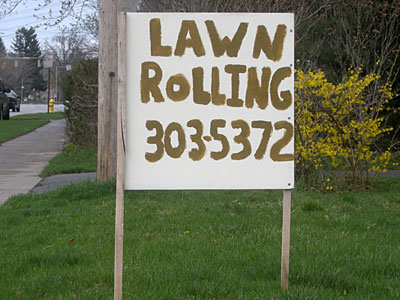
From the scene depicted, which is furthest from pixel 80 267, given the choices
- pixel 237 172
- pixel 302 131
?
pixel 302 131

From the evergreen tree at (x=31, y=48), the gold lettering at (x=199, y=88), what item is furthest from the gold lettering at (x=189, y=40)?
the evergreen tree at (x=31, y=48)

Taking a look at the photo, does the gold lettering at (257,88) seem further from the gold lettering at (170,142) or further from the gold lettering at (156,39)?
the gold lettering at (156,39)

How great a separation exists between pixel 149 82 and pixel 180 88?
20 centimetres

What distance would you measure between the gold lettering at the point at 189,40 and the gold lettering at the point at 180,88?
0.15 m

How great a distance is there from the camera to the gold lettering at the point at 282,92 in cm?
409

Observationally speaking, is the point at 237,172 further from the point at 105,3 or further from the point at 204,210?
the point at 105,3

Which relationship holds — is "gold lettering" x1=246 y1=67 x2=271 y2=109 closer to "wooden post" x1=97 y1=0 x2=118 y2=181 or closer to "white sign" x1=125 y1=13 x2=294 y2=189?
"white sign" x1=125 y1=13 x2=294 y2=189

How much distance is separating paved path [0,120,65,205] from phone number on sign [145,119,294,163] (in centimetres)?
526

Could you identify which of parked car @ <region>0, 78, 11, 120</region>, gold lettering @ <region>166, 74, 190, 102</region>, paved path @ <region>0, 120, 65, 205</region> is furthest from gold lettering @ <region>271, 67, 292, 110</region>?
parked car @ <region>0, 78, 11, 120</region>

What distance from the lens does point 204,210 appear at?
724 centimetres

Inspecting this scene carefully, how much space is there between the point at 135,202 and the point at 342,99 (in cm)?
316

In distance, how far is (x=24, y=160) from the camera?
14.3m

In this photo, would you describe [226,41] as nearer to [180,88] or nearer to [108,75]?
[180,88]

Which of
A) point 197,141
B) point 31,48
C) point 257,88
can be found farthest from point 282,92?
point 31,48
